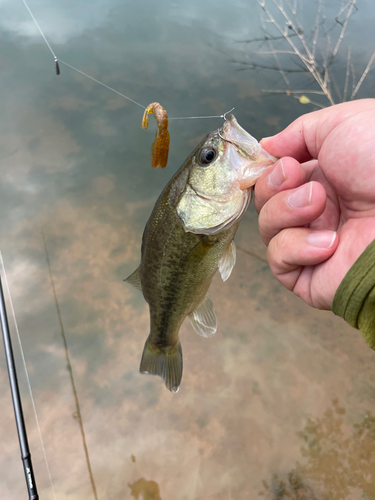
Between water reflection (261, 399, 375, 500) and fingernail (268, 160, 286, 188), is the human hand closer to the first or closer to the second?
fingernail (268, 160, 286, 188)

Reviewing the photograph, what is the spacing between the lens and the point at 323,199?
3.44 feet

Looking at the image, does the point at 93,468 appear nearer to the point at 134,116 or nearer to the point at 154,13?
the point at 134,116

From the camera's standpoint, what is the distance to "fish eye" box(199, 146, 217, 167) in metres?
1.13

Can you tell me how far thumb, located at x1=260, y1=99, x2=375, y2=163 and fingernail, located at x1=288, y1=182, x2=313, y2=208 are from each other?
278 mm

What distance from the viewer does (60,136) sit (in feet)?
11.7

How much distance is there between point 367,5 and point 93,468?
7156 mm

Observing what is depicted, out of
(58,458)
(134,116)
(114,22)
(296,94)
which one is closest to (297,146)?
(58,458)

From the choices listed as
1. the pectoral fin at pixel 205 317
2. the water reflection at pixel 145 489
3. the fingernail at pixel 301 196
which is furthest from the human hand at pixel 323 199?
the water reflection at pixel 145 489

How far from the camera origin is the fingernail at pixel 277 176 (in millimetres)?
1076

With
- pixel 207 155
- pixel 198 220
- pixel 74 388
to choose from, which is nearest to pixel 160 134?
pixel 207 155

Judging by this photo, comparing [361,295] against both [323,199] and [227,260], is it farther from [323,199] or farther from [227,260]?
[227,260]

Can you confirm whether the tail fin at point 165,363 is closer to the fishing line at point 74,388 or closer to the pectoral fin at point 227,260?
the pectoral fin at point 227,260

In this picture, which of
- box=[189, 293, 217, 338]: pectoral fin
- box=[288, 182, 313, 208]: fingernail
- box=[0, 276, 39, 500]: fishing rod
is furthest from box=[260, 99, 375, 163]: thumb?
box=[0, 276, 39, 500]: fishing rod

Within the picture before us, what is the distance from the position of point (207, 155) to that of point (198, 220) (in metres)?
0.25
